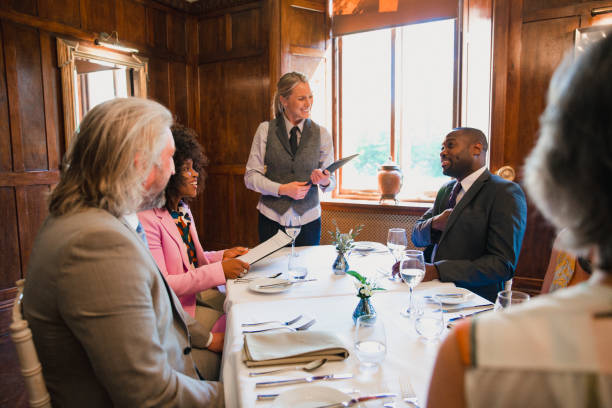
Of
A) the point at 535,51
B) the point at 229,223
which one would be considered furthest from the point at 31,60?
the point at 535,51

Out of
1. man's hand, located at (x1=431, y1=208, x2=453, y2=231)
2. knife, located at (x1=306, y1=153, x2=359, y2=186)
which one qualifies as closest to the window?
knife, located at (x1=306, y1=153, x2=359, y2=186)

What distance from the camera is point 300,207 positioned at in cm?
258

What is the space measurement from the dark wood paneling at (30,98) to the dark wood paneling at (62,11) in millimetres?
213

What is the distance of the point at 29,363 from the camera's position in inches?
33.2

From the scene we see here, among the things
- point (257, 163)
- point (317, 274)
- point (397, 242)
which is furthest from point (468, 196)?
point (257, 163)

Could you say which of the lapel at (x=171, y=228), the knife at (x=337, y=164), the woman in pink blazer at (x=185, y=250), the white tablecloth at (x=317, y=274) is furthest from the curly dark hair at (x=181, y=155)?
the knife at (x=337, y=164)

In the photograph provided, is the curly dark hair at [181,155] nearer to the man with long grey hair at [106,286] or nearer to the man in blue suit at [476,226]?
the man with long grey hair at [106,286]

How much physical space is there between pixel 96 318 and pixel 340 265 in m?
1.10

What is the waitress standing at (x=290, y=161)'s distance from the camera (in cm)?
258

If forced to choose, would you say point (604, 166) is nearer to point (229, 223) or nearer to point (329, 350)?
point (329, 350)

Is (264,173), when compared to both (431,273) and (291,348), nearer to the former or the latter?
(431,273)

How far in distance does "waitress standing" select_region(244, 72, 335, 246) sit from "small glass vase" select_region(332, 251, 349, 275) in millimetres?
806

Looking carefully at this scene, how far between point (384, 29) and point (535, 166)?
154 inches

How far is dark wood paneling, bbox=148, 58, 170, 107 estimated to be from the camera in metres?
4.34
